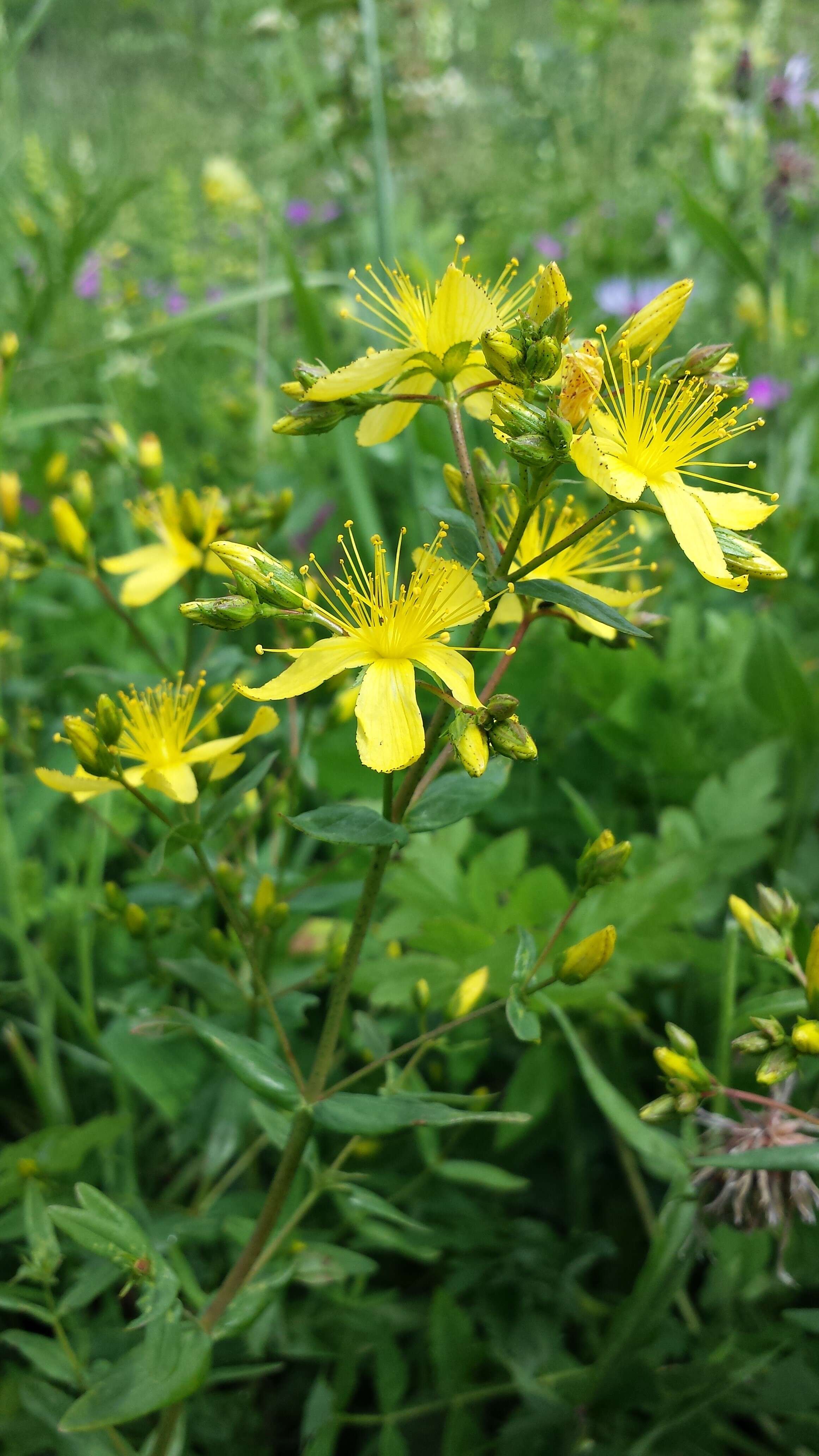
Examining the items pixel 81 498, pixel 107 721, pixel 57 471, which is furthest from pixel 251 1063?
pixel 57 471

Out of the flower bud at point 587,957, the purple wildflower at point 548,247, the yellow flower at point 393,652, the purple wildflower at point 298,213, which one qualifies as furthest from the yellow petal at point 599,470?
the purple wildflower at point 298,213

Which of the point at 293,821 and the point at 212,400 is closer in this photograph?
the point at 293,821

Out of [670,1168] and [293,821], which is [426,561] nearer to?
[293,821]

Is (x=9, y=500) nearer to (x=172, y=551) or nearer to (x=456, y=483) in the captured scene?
(x=172, y=551)

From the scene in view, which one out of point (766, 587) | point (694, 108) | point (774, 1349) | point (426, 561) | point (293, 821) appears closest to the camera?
point (293, 821)

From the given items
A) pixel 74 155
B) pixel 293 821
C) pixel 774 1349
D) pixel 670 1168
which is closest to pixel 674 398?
pixel 293 821

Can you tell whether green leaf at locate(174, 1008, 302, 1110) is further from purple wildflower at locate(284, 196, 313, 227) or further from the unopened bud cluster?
purple wildflower at locate(284, 196, 313, 227)
